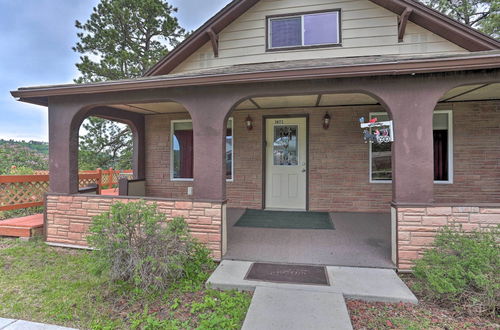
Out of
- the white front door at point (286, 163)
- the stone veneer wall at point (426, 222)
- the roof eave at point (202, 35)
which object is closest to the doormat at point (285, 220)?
the white front door at point (286, 163)

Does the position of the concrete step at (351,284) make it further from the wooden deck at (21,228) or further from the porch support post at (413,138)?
the wooden deck at (21,228)

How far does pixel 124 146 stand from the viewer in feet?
43.0

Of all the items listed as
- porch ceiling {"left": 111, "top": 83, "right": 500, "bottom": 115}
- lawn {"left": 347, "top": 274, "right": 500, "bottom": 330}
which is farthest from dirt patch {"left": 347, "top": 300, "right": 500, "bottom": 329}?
porch ceiling {"left": 111, "top": 83, "right": 500, "bottom": 115}

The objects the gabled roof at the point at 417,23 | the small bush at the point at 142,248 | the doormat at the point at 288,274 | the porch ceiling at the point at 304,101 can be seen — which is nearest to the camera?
the small bush at the point at 142,248

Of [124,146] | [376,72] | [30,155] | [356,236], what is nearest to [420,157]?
[376,72]

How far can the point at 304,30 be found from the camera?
18.4ft

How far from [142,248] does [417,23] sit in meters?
6.54

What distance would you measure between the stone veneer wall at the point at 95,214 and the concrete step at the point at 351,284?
533 millimetres

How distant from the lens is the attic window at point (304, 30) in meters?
5.52

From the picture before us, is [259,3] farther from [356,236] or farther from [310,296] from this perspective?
[310,296]

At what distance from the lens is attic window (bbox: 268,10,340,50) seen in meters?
5.52

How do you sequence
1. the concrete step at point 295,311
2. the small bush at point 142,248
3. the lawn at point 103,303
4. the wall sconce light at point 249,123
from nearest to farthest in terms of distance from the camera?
the concrete step at point 295,311 → the lawn at point 103,303 → the small bush at point 142,248 → the wall sconce light at point 249,123

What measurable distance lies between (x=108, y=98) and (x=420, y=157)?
462cm

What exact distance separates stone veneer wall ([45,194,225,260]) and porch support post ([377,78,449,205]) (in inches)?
94.6
